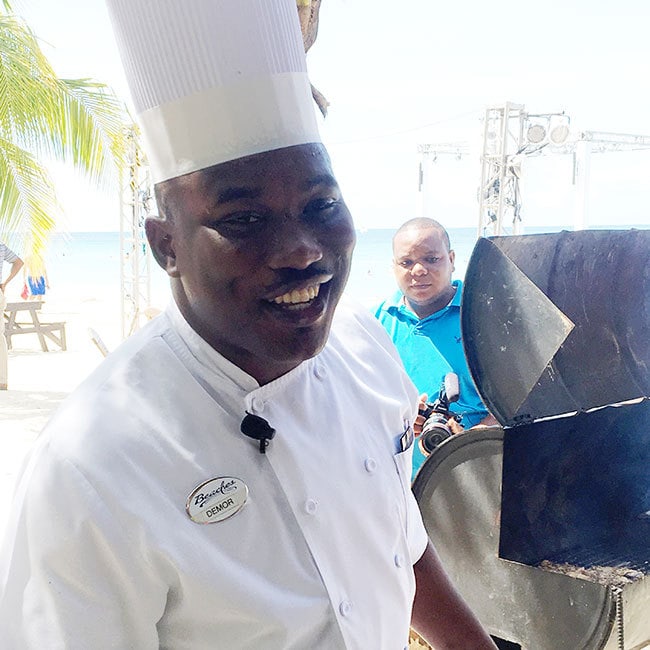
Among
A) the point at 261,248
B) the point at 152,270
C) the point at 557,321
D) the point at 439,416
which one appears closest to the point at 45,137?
the point at 439,416

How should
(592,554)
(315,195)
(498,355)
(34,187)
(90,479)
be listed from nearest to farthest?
(90,479), (315,195), (498,355), (592,554), (34,187)

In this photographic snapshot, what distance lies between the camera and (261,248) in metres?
0.89

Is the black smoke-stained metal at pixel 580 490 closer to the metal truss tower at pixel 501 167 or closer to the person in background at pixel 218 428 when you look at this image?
the person in background at pixel 218 428

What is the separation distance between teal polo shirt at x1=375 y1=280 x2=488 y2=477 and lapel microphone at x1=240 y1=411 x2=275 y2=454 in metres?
2.33

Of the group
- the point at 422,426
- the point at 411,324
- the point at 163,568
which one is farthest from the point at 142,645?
the point at 411,324

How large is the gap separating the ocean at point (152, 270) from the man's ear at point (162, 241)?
17614 mm

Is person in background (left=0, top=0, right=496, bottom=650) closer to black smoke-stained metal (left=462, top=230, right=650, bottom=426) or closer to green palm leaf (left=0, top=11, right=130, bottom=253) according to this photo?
black smoke-stained metal (left=462, top=230, right=650, bottom=426)

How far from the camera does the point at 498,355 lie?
210 centimetres

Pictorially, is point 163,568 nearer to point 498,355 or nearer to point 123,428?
point 123,428

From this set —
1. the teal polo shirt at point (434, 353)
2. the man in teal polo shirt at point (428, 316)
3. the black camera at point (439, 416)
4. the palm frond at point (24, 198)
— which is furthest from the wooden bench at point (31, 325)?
the black camera at point (439, 416)

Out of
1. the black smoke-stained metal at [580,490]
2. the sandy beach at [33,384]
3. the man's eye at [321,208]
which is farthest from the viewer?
the sandy beach at [33,384]

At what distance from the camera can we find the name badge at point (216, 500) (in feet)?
2.95

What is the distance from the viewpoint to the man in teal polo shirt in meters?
3.29

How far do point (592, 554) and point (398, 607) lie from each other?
143 cm
